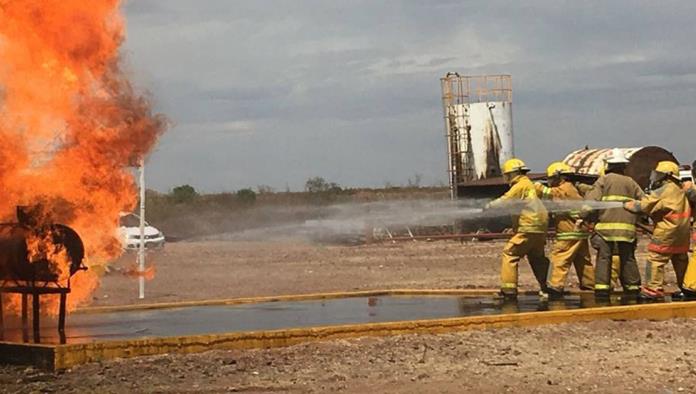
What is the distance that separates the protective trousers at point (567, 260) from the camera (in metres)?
14.1

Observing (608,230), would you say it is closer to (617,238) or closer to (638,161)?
(617,238)

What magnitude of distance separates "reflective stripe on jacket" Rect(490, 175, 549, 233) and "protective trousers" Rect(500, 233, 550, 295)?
0.10m

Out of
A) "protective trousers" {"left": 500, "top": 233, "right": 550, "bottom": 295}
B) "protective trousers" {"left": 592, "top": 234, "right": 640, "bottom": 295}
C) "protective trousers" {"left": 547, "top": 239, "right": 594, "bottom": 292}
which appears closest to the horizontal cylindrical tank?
"protective trousers" {"left": 500, "top": 233, "right": 550, "bottom": 295}

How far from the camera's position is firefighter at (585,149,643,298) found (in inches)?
545

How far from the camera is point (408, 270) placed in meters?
25.0

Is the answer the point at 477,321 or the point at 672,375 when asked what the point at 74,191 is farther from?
the point at 672,375

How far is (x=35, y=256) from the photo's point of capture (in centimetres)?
1058

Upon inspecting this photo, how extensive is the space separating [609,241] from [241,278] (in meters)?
11.6

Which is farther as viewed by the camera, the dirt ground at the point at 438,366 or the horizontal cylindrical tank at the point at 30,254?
the horizontal cylindrical tank at the point at 30,254

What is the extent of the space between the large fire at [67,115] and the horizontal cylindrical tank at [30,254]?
371 millimetres

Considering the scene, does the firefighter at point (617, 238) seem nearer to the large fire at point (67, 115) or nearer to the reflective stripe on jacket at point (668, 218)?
the reflective stripe on jacket at point (668, 218)

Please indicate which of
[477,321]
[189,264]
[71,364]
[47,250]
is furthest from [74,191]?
[189,264]

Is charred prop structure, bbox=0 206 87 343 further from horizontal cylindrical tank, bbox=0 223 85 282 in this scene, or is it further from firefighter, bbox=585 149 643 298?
firefighter, bbox=585 149 643 298

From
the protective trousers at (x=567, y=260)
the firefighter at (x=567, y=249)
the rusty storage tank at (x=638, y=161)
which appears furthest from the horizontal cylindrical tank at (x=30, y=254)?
the rusty storage tank at (x=638, y=161)
